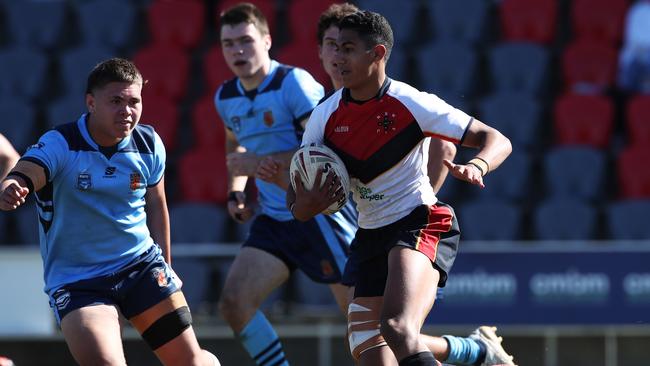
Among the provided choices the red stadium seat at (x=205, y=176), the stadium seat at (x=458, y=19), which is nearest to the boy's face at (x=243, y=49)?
the red stadium seat at (x=205, y=176)

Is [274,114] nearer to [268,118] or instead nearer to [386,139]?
[268,118]

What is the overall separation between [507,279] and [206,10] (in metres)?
6.06

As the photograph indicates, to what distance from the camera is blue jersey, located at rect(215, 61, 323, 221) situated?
7012mm

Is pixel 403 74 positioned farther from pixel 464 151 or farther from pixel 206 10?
pixel 206 10

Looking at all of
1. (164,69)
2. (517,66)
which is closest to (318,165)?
(517,66)

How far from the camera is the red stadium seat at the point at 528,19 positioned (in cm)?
1343

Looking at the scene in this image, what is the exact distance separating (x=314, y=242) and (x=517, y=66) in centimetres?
656

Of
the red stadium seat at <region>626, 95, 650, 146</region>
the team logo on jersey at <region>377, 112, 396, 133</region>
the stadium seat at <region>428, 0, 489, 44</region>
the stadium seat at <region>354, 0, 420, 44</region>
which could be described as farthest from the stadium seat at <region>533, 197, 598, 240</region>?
the team logo on jersey at <region>377, 112, 396, 133</region>

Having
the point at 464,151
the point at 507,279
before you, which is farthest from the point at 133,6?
the point at 507,279

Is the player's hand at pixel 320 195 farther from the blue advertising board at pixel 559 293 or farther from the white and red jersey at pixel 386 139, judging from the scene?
the blue advertising board at pixel 559 293

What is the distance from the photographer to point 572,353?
10328 mm

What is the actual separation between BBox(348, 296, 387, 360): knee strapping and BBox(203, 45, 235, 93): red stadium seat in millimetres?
7760

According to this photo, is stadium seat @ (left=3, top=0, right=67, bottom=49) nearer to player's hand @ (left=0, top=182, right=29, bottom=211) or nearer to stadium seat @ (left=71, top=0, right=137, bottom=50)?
stadium seat @ (left=71, top=0, right=137, bottom=50)

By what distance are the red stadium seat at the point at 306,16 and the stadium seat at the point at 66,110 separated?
2573 millimetres
